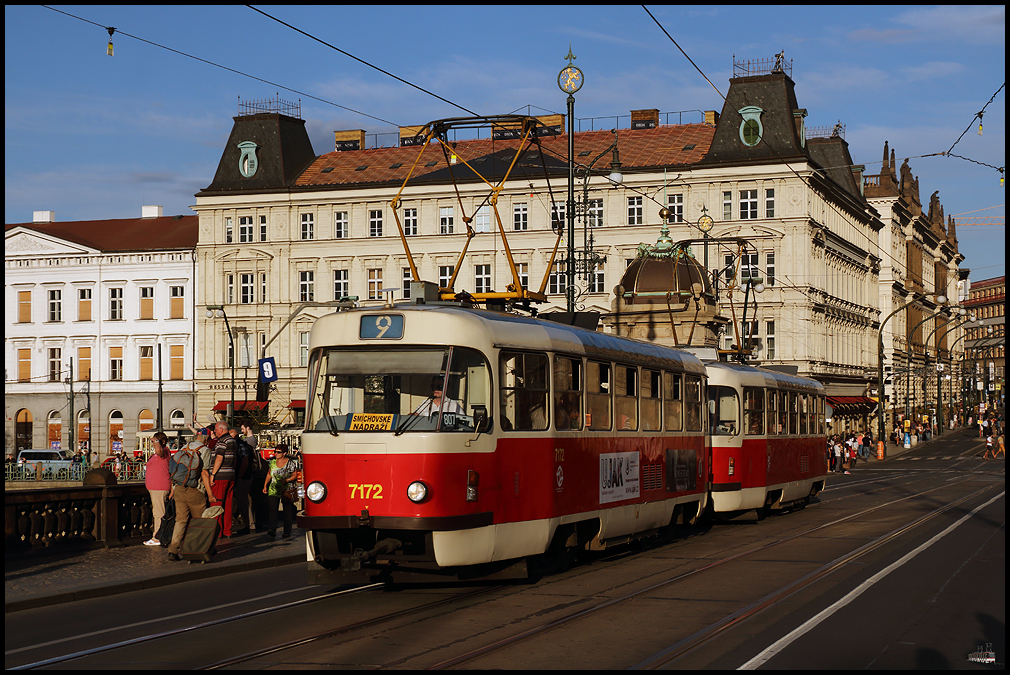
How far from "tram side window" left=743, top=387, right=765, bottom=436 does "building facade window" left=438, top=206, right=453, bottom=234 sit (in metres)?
55.8

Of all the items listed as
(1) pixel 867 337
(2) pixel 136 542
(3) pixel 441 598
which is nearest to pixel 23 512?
(2) pixel 136 542

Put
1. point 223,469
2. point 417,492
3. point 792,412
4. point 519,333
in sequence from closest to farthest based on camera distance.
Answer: point 417,492 → point 519,333 → point 223,469 → point 792,412

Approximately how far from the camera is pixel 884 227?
109 m

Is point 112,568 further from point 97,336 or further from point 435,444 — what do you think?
point 97,336

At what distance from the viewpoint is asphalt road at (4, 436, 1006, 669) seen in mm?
10094

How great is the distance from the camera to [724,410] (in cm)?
2388

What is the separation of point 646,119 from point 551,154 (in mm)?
7248

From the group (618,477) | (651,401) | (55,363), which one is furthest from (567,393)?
(55,363)

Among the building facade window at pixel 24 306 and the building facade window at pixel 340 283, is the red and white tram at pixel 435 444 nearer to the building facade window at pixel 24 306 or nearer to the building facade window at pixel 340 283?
the building facade window at pixel 340 283

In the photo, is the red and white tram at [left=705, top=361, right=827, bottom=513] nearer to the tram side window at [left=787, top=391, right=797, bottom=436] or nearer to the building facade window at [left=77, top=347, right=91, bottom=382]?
the tram side window at [left=787, top=391, right=797, bottom=436]

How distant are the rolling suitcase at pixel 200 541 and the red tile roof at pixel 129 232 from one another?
224 feet

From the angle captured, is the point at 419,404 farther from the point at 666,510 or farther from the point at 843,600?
the point at 666,510

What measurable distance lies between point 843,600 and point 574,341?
423 cm

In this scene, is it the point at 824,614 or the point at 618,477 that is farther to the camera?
the point at 618,477
